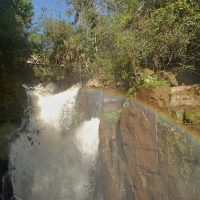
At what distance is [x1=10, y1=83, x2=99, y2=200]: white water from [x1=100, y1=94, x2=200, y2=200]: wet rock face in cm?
166

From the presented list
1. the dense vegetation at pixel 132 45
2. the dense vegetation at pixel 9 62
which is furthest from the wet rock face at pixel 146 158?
the dense vegetation at pixel 9 62

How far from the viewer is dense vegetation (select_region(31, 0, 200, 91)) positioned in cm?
848

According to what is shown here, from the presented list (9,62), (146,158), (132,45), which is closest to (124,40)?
(132,45)

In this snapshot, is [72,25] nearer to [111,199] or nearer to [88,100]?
[88,100]

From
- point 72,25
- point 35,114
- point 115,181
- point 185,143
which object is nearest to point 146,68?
point 185,143

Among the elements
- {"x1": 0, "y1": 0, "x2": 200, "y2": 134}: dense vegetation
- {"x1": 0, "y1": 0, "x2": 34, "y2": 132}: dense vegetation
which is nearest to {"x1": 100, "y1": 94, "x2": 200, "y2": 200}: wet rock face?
{"x1": 0, "y1": 0, "x2": 200, "y2": 134}: dense vegetation

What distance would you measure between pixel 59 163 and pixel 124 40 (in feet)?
23.3

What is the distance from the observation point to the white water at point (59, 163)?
11.1 meters

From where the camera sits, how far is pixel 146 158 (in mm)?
7285

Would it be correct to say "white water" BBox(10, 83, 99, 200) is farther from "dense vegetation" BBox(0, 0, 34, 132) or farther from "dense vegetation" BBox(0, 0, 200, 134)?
"dense vegetation" BBox(0, 0, 200, 134)

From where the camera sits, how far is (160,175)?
681 cm

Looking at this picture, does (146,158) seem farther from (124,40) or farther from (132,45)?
(124,40)

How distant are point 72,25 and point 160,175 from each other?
1157 cm

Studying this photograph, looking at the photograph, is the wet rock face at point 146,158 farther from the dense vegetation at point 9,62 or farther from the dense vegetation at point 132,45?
the dense vegetation at point 9,62
